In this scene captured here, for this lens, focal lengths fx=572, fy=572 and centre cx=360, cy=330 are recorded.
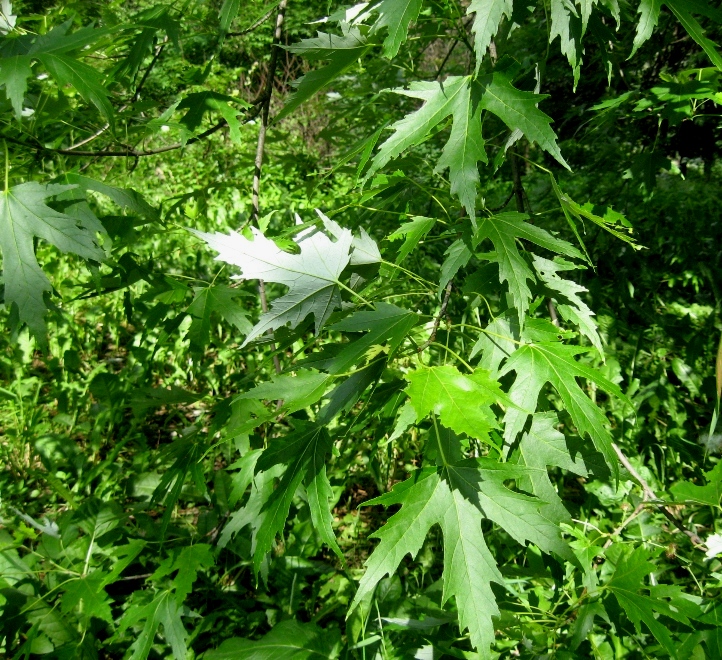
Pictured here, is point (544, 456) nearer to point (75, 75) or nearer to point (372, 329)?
point (372, 329)

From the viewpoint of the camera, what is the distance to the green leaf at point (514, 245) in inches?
40.6

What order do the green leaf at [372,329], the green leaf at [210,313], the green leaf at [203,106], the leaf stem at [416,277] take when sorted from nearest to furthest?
the green leaf at [372,329] < the leaf stem at [416,277] < the green leaf at [210,313] < the green leaf at [203,106]

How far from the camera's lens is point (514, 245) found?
1.04 metres

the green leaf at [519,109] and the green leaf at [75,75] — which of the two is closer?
the green leaf at [519,109]

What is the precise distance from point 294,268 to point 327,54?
522 millimetres

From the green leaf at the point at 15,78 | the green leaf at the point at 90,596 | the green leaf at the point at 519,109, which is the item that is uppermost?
the green leaf at the point at 519,109

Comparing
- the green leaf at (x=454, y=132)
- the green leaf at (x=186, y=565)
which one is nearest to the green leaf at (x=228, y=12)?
the green leaf at (x=454, y=132)

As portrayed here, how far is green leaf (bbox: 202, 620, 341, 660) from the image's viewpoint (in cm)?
136

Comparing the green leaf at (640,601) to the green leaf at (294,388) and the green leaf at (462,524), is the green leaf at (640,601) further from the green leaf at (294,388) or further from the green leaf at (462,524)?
the green leaf at (294,388)

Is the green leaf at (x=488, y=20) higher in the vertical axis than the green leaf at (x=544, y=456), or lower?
higher

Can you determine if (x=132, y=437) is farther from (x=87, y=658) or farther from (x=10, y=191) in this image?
(x=10, y=191)

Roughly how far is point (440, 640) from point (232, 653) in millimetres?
523

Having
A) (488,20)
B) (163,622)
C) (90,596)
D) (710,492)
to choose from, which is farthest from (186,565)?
(488,20)

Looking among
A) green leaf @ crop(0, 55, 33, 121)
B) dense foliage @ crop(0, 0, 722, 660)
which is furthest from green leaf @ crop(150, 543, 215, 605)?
green leaf @ crop(0, 55, 33, 121)
